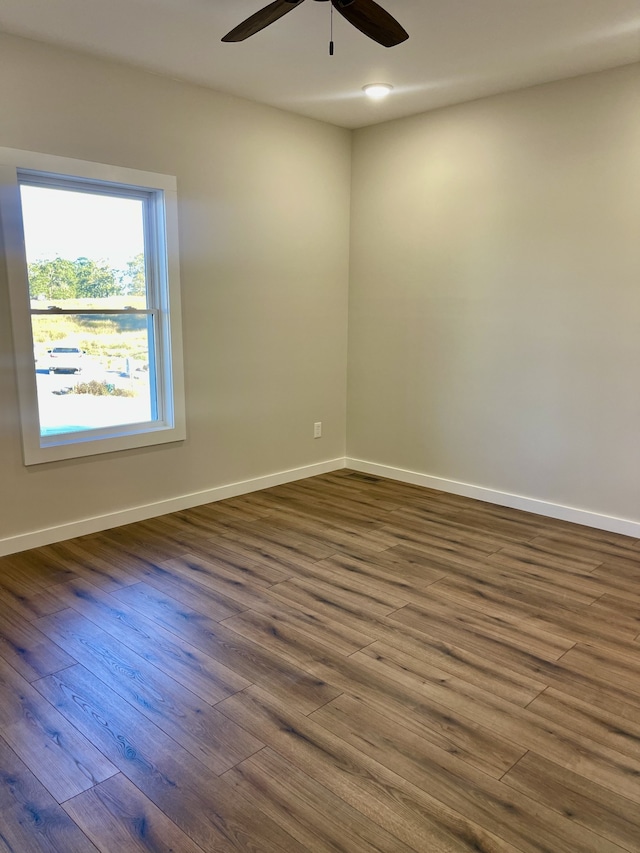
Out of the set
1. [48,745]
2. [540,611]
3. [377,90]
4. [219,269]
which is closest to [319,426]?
[219,269]

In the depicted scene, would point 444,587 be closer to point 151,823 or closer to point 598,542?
point 598,542

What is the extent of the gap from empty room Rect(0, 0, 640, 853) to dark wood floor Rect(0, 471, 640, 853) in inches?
0.5

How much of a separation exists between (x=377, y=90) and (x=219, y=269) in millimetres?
1486

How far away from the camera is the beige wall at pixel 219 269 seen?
3.26 meters

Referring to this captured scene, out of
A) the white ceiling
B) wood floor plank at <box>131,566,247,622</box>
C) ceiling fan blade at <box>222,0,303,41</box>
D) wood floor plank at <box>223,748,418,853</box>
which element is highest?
the white ceiling

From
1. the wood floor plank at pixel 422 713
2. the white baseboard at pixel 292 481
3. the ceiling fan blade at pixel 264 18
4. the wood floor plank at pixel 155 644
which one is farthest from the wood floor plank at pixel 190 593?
the ceiling fan blade at pixel 264 18

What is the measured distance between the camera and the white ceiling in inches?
107

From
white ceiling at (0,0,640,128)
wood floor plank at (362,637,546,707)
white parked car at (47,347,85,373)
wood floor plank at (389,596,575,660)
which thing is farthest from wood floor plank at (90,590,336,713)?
white ceiling at (0,0,640,128)

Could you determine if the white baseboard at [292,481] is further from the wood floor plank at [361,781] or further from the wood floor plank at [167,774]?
the wood floor plank at [361,781]

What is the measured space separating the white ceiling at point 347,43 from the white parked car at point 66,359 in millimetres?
1583

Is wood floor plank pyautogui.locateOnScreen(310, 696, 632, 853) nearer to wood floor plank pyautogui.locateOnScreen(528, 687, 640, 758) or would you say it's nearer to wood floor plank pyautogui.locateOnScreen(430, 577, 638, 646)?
wood floor plank pyautogui.locateOnScreen(528, 687, 640, 758)

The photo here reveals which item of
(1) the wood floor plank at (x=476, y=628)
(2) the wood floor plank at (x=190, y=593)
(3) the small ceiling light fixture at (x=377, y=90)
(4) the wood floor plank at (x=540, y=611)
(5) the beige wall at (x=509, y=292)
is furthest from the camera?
(3) the small ceiling light fixture at (x=377, y=90)

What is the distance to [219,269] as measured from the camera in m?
4.08

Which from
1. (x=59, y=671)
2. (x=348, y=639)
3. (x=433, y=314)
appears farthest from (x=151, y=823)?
(x=433, y=314)
